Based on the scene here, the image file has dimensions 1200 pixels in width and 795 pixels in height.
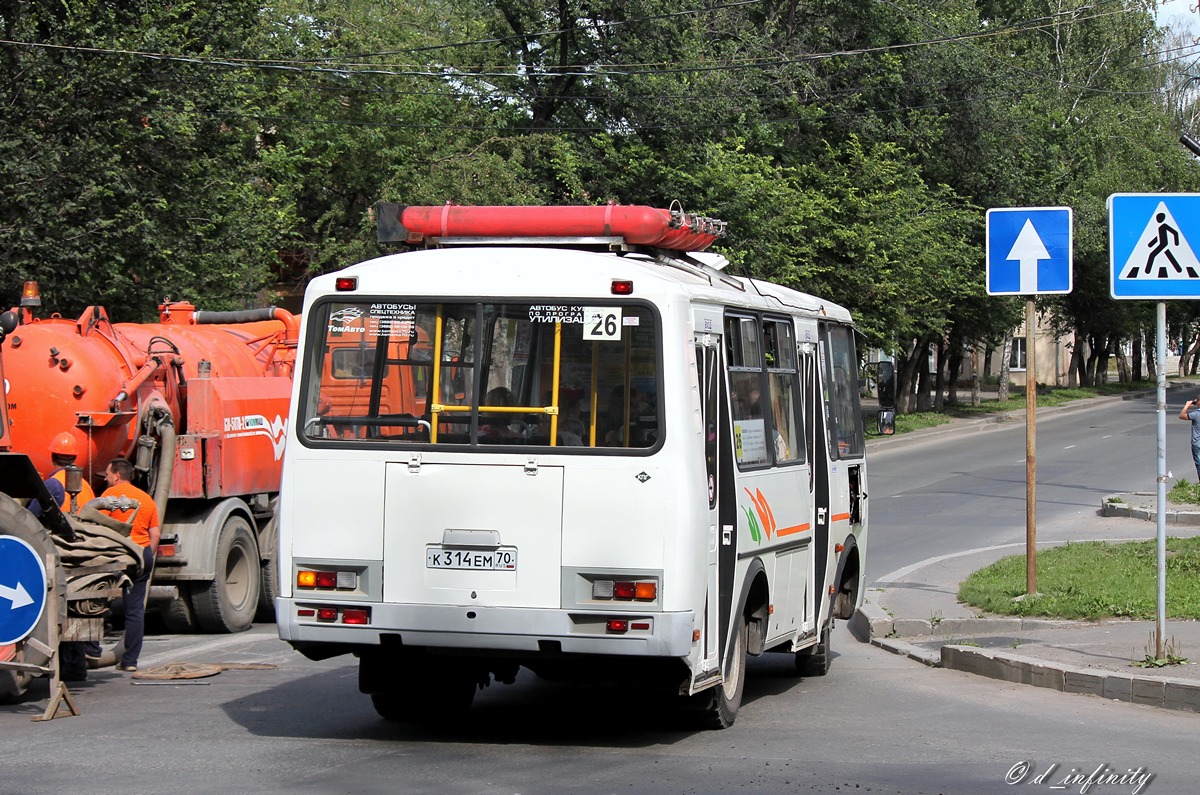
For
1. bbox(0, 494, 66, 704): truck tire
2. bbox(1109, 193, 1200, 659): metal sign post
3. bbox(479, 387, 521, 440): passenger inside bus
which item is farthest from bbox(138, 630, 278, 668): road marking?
bbox(1109, 193, 1200, 659): metal sign post

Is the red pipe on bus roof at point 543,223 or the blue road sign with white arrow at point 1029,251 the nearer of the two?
the red pipe on bus roof at point 543,223

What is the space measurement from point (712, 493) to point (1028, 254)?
5694mm

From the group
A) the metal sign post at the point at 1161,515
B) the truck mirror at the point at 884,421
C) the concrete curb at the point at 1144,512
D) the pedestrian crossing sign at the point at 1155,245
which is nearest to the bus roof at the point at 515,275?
the pedestrian crossing sign at the point at 1155,245

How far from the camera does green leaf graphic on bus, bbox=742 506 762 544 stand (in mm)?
8844

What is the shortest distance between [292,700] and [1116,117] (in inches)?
2186

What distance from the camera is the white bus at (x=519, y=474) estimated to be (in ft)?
25.4

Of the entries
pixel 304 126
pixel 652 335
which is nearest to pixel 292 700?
pixel 652 335

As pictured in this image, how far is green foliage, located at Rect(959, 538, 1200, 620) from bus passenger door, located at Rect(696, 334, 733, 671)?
201 inches

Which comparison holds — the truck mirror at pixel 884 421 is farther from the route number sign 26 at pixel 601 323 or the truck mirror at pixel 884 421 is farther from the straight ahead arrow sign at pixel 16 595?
the straight ahead arrow sign at pixel 16 595

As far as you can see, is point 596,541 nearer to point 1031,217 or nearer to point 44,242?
point 1031,217

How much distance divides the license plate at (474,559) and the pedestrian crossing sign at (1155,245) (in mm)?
4720

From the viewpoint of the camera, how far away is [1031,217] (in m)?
12.6

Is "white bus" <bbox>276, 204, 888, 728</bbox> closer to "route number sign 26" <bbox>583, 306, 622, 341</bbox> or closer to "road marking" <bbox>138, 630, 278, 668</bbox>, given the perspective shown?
"route number sign 26" <bbox>583, 306, 622, 341</bbox>

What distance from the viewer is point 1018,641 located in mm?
11500
